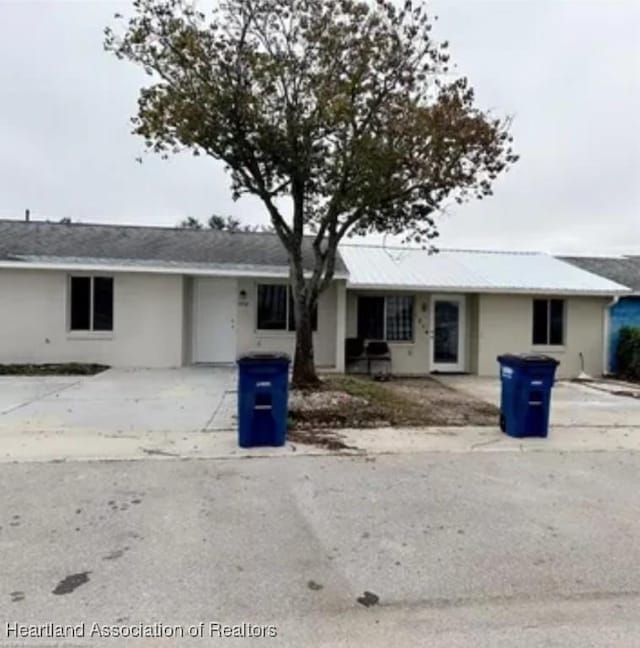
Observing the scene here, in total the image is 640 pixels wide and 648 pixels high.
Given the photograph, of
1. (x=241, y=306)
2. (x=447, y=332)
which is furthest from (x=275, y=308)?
(x=447, y=332)

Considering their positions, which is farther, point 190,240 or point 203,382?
point 190,240

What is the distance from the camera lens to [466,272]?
16594 millimetres

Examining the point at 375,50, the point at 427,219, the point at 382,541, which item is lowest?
the point at 382,541

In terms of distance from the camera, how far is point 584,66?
11.9 meters

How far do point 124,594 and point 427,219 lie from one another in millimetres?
10045

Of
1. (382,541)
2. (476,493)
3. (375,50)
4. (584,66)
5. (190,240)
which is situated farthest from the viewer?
(190,240)

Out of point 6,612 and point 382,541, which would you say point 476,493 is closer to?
point 382,541

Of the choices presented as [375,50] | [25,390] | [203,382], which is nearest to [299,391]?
[203,382]

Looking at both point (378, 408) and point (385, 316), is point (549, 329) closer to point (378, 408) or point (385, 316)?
point (385, 316)

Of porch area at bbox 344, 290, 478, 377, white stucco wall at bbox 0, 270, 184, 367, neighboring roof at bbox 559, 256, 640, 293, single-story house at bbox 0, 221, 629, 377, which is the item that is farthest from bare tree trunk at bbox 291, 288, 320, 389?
neighboring roof at bbox 559, 256, 640, 293

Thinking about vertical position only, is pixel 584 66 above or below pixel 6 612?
above

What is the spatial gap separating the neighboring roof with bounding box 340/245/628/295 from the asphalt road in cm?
898

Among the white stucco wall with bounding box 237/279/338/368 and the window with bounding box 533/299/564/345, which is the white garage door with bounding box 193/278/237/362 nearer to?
the white stucco wall with bounding box 237/279/338/368

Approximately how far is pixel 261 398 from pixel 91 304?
9.17 meters
